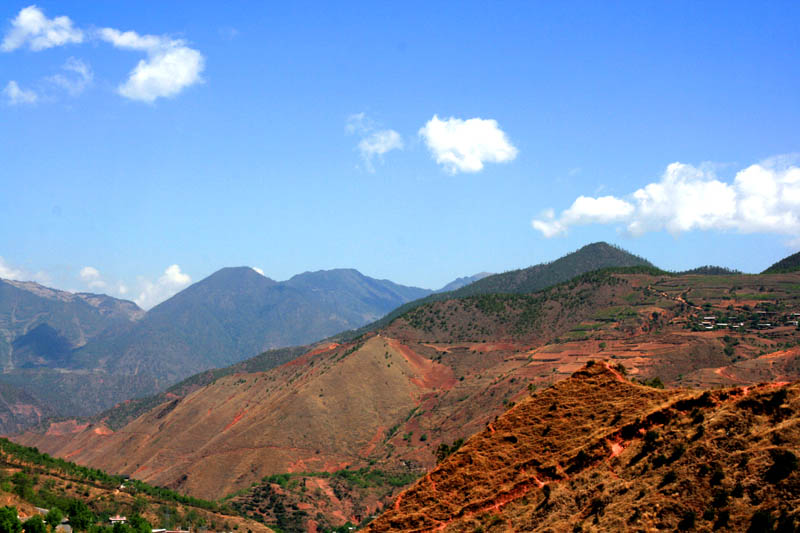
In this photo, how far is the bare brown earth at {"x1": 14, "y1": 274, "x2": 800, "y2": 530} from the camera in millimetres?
74250

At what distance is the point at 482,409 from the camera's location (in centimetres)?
8156

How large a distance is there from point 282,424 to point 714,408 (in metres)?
81.1

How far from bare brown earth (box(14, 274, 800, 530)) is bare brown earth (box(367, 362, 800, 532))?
43694 millimetres

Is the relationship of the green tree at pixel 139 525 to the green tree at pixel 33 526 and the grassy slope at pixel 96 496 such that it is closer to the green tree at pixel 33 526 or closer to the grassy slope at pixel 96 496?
the grassy slope at pixel 96 496

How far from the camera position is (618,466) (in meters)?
18.6

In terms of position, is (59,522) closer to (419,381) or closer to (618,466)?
(618,466)

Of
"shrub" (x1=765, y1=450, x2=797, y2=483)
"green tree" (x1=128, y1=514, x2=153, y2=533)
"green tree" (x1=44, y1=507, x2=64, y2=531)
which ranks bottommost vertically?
"green tree" (x1=128, y1=514, x2=153, y2=533)

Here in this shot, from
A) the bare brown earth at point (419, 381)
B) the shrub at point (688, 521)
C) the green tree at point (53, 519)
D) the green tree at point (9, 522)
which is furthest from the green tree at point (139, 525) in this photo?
the shrub at point (688, 521)

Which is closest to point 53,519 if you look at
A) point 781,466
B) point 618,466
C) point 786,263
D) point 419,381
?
point 618,466

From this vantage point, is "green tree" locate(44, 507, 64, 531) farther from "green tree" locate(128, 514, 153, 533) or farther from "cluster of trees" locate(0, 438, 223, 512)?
A: "cluster of trees" locate(0, 438, 223, 512)

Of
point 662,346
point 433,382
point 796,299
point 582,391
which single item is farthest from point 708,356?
point 582,391

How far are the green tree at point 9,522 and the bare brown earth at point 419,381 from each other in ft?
119

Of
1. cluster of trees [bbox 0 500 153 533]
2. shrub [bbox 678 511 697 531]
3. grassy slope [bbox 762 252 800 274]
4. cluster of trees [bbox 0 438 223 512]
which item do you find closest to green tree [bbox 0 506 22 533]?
cluster of trees [bbox 0 500 153 533]

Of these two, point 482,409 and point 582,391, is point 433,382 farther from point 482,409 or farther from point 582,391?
point 582,391
